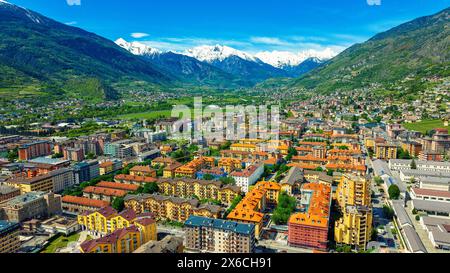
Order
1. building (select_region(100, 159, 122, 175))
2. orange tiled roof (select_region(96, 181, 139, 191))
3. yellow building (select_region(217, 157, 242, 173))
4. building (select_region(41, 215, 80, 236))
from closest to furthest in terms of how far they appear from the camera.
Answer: building (select_region(41, 215, 80, 236))
orange tiled roof (select_region(96, 181, 139, 191))
yellow building (select_region(217, 157, 242, 173))
building (select_region(100, 159, 122, 175))

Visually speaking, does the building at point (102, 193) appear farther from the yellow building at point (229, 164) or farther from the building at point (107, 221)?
the yellow building at point (229, 164)

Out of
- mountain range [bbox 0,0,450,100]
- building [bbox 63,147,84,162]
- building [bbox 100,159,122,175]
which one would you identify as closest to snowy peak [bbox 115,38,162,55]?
mountain range [bbox 0,0,450,100]

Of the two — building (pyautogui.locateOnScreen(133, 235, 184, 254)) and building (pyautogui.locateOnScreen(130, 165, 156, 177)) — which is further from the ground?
building (pyautogui.locateOnScreen(130, 165, 156, 177))

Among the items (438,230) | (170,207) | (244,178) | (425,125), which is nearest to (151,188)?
(170,207)

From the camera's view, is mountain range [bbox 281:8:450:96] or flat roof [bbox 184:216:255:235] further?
mountain range [bbox 281:8:450:96]

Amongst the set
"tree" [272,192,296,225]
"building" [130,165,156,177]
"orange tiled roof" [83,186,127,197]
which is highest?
"building" [130,165,156,177]

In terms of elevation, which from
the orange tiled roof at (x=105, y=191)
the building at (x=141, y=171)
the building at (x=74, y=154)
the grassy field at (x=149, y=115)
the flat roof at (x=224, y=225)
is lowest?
the orange tiled roof at (x=105, y=191)

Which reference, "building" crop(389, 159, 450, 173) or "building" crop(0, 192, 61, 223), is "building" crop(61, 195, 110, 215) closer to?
"building" crop(0, 192, 61, 223)

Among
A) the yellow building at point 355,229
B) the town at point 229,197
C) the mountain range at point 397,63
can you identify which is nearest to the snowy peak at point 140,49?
the mountain range at point 397,63
